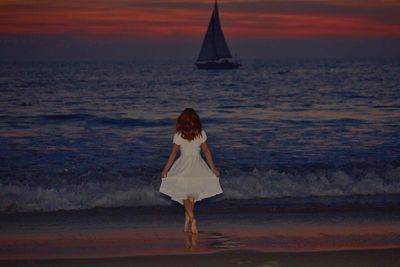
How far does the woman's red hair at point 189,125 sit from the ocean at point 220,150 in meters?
3.15

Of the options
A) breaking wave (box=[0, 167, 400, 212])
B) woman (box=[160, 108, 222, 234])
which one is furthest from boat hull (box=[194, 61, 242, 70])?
woman (box=[160, 108, 222, 234])

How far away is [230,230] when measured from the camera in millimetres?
9922

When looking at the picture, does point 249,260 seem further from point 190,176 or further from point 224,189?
point 224,189

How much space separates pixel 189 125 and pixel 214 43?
238 ft

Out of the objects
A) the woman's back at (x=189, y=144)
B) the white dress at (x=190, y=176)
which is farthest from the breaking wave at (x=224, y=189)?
the woman's back at (x=189, y=144)

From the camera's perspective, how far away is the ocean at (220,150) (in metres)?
13.2

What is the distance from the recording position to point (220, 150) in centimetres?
2088

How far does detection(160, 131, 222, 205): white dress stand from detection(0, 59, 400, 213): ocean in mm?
2835

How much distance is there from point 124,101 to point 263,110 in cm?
902

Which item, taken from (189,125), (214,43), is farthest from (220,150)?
(214,43)

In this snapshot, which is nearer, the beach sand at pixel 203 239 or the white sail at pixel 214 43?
the beach sand at pixel 203 239

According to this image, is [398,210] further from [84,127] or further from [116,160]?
[84,127]

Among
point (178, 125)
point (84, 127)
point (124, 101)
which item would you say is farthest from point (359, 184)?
point (124, 101)

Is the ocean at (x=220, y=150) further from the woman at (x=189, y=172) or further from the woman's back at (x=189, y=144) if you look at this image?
the woman's back at (x=189, y=144)
